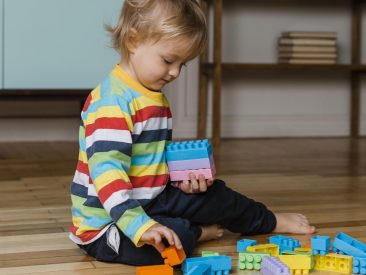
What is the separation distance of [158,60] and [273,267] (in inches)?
15.9

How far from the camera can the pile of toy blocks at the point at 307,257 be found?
4.11ft

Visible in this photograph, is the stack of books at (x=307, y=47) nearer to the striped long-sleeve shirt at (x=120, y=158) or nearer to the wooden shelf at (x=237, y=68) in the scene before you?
the wooden shelf at (x=237, y=68)

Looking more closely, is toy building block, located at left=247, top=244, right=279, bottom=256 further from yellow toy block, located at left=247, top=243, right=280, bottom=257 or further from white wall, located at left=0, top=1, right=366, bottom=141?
white wall, located at left=0, top=1, right=366, bottom=141

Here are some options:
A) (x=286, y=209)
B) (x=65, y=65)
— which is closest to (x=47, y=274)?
(x=286, y=209)

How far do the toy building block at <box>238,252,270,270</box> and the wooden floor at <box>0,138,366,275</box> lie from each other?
19 millimetres

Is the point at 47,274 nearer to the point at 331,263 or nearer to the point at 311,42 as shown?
the point at 331,263

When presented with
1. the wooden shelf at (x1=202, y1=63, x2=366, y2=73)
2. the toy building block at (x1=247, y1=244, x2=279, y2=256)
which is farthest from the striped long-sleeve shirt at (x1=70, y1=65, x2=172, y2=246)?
the wooden shelf at (x1=202, y1=63, x2=366, y2=73)

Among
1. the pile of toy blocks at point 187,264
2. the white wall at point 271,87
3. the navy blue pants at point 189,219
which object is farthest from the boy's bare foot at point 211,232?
the white wall at point 271,87

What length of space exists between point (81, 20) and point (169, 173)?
1.68 meters

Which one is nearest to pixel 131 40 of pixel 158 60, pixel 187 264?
pixel 158 60

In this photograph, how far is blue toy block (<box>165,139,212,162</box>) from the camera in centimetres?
138

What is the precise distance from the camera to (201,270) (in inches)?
47.1

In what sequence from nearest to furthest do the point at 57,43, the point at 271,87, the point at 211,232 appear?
1. the point at 211,232
2. the point at 57,43
3. the point at 271,87

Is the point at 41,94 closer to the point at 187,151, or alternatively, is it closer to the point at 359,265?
the point at 187,151
